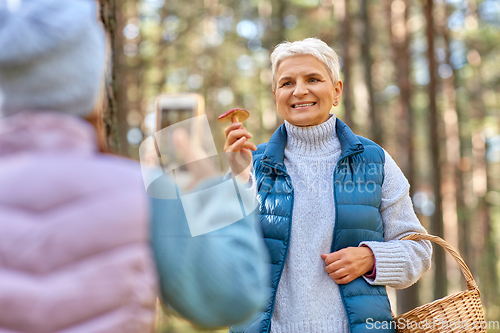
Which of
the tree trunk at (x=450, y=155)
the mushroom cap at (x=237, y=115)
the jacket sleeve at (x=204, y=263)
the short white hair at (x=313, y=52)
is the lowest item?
the tree trunk at (x=450, y=155)

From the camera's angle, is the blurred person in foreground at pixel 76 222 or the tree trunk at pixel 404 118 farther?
the tree trunk at pixel 404 118

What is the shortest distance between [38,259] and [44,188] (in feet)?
0.50

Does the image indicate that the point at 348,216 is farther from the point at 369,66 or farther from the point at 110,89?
the point at 369,66

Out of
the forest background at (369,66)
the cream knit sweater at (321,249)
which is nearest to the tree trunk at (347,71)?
the forest background at (369,66)

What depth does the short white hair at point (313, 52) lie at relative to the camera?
2439mm

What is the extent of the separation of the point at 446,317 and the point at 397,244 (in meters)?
0.41

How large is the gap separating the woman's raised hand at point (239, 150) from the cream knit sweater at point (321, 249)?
38 centimetres

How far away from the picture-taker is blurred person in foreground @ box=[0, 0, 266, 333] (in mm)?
967

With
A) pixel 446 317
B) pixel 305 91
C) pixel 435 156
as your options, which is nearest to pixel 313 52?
pixel 305 91

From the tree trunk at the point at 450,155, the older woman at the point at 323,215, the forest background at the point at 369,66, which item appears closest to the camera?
the older woman at the point at 323,215

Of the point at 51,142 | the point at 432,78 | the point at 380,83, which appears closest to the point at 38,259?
the point at 51,142

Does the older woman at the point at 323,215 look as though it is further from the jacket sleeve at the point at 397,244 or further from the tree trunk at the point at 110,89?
the tree trunk at the point at 110,89

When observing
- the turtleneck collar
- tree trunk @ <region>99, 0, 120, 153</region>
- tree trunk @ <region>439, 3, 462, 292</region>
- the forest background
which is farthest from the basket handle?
tree trunk @ <region>439, 3, 462, 292</region>

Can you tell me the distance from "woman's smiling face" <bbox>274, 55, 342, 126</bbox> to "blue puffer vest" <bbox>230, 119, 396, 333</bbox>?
0.68 ft
